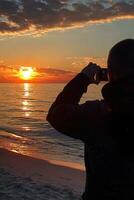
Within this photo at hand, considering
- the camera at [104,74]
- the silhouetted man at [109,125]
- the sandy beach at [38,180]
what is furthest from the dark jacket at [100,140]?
the sandy beach at [38,180]

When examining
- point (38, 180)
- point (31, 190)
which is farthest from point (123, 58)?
point (38, 180)

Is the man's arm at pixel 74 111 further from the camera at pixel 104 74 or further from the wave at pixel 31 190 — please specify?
the wave at pixel 31 190

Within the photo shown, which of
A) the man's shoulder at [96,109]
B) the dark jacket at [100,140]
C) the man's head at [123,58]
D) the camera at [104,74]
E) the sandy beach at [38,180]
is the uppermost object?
the man's head at [123,58]

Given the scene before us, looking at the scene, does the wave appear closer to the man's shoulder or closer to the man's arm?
the man's arm

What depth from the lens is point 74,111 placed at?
8.81 ft

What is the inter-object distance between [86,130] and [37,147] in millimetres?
17635

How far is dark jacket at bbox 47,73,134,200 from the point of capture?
2.59 metres

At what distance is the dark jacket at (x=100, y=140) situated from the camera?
2590mm

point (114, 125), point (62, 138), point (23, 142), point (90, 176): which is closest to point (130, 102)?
point (114, 125)

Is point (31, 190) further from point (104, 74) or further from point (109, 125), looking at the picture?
point (109, 125)

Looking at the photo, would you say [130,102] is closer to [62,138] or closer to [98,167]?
[98,167]

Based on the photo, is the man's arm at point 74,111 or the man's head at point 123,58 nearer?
the man's head at point 123,58

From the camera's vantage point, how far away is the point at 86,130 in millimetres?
2689

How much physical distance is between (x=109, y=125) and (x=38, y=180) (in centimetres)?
836
